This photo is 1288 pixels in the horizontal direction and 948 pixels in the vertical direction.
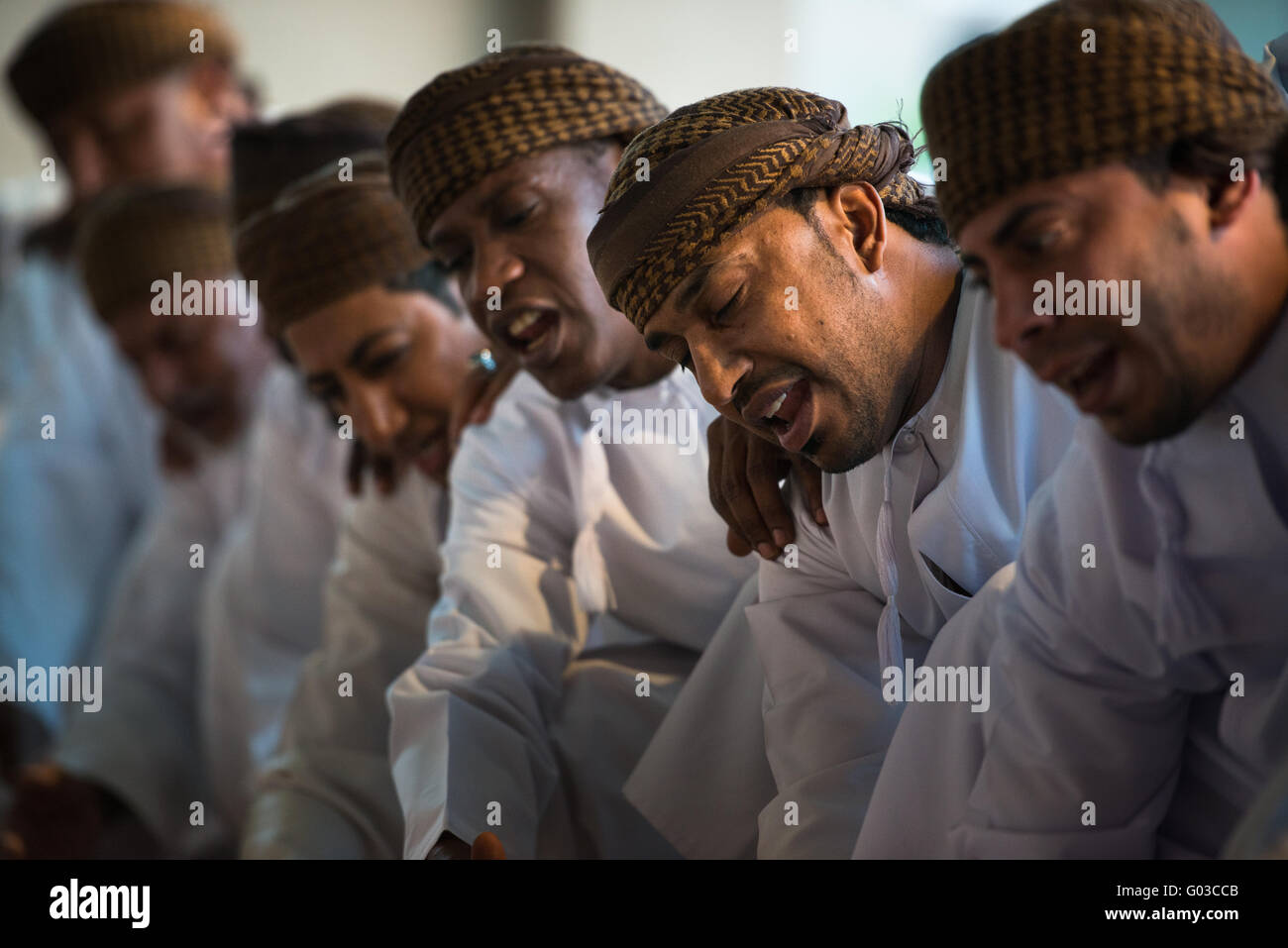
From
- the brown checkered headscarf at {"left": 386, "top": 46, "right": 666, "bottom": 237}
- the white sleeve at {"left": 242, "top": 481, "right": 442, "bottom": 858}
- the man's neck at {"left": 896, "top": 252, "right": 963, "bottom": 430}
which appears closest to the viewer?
the man's neck at {"left": 896, "top": 252, "right": 963, "bottom": 430}

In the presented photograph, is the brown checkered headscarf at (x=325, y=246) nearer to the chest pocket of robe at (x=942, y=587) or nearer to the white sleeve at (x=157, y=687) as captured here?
the chest pocket of robe at (x=942, y=587)

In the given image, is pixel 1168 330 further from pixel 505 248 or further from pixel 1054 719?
pixel 505 248

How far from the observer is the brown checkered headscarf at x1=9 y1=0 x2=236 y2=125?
12.2 ft

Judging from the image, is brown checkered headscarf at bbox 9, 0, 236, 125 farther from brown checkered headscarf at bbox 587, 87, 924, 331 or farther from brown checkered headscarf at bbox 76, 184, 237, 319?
brown checkered headscarf at bbox 587, 87, 924, 331

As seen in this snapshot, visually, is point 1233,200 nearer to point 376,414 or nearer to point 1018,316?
point 1018,316

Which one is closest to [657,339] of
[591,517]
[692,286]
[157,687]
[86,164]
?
[692,286]

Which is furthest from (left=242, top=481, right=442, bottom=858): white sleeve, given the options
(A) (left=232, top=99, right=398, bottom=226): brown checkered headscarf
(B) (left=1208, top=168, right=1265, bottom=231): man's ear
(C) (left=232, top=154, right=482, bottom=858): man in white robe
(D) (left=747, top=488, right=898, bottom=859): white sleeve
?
(B) (left=1208, top=168, right=1265, bottom=231): man's ear

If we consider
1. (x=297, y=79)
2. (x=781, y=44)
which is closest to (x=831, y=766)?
(x=781, y=44)

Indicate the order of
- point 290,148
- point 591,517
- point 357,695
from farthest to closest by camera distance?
point 290,148, point 357,695, point 591,517

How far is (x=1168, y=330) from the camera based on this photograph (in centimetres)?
111

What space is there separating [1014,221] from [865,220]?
29cm

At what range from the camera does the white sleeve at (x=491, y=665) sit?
1.78m

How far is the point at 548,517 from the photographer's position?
6.80 ft

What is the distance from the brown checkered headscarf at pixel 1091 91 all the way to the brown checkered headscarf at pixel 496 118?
727mm
